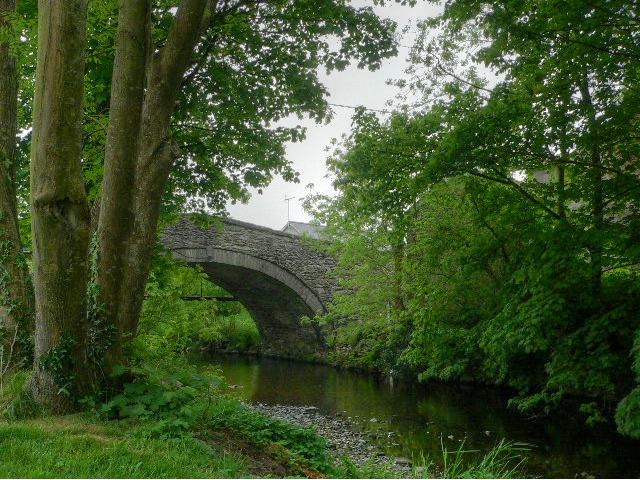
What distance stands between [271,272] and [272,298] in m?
2.54

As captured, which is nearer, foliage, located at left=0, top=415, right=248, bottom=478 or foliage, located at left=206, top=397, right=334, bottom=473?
foliage, located at left=0, top=415, right=248, bottom=478

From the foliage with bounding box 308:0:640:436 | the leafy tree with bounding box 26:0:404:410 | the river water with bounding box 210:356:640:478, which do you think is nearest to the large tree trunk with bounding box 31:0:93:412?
the leafy tree with bounding box 26:0:404:410

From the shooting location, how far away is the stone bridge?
1551cm

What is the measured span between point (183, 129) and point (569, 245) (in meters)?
4.85

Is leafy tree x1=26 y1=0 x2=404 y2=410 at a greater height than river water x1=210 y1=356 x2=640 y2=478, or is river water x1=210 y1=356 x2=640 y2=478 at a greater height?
leafy tree x1=26 y1=0 x2=404 y2=410

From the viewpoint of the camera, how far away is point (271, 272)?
16.9 m

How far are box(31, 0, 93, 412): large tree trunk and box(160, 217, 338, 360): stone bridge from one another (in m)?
10.6

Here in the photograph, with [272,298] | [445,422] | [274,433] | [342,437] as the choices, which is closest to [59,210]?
[274,433]

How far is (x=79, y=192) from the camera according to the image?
3648mm

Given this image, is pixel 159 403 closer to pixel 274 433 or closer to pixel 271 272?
pixel 274 433

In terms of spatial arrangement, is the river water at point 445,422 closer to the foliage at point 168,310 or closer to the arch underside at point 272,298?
the foliage at point 168,310

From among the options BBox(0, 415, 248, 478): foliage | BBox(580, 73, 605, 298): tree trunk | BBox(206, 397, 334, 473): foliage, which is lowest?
BBox(206, 397, 334, 473): foliage

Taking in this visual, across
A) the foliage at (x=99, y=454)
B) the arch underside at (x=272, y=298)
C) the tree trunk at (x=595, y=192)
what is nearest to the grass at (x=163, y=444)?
the foliage at (x=99, y=454)

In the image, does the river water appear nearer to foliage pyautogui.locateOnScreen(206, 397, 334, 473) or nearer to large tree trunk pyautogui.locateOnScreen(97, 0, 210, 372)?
foliage pyautogui.locateOnScreen(206, 397, 334, 473)
